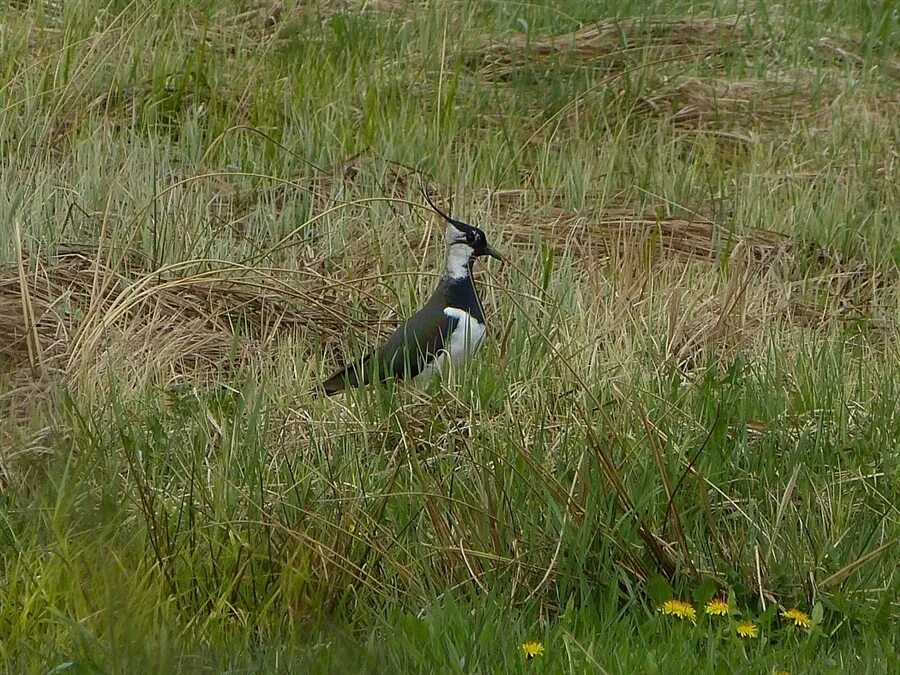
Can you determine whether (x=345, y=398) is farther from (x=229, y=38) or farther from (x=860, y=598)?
(x=229, y=38)

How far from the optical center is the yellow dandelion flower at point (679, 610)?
3229mm

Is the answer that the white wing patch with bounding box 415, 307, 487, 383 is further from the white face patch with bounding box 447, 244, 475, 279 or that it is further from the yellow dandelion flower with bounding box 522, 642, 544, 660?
the yellow dandelion flower with bounding box 522, 642, 544, 660

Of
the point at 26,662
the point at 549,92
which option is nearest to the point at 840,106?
the point at 549,92

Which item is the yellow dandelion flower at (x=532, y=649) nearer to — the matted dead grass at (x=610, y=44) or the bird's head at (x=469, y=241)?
the bird's head at (x=469, y=241)

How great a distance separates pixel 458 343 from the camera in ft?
15.6

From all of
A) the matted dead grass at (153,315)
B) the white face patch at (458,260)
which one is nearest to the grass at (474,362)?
the matted dead grass at (153,315)

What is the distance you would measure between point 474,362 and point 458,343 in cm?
33

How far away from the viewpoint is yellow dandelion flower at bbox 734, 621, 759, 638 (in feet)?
10.3

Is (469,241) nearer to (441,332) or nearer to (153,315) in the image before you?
(441,332)

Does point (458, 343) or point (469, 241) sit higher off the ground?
point (469, 241)

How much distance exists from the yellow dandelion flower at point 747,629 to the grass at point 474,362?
0.03 m

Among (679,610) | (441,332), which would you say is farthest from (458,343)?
(679,610)

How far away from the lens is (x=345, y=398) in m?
4.09

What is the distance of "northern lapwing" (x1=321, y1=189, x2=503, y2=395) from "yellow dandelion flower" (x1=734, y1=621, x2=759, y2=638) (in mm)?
1302
